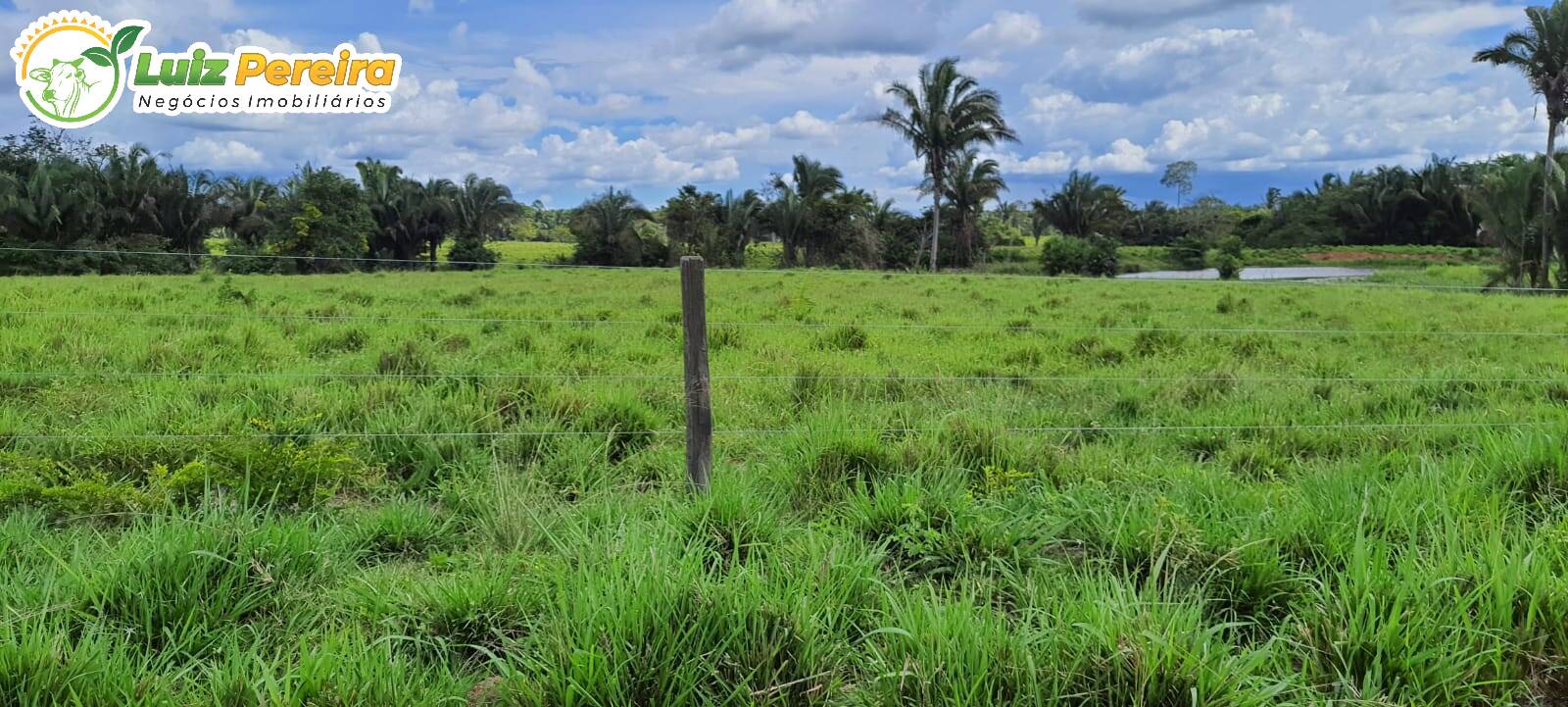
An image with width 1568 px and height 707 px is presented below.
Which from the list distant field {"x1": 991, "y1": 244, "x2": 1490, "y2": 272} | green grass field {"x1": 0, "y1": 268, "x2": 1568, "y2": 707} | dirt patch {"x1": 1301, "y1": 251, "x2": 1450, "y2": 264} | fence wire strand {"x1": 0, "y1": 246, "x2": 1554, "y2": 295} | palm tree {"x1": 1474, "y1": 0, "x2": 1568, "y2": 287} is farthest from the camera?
dirt patch {"x1": 1301, "y1": 251, "x2": 1450, "y2": 264}

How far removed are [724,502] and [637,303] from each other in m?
10.8

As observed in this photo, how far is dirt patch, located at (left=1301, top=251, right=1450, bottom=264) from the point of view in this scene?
43000 mm

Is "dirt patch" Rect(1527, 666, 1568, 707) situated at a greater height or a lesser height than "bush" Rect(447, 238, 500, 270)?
lesser

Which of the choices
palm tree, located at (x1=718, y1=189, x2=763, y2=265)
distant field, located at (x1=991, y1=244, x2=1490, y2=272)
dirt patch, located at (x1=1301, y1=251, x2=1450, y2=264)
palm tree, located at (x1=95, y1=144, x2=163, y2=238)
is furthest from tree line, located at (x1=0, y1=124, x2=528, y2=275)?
dirt patch, located at (x1=1301, y1=251, x2=1450, y2=264)

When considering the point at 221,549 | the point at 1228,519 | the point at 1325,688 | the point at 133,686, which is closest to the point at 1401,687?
the point at 1325,688

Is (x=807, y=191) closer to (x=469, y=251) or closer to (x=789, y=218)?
(x=789, y=218)

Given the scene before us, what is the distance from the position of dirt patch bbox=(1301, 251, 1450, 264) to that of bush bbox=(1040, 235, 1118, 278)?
12.2 metres

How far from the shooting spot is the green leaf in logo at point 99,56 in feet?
39.3

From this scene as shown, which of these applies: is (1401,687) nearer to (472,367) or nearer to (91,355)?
(472,367)

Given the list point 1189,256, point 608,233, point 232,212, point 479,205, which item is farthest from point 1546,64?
point 232,212

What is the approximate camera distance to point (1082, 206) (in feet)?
184

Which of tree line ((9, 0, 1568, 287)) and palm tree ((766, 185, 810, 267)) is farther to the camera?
palm tree ((766, 185, 810, 267))

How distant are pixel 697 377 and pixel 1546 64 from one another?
31.8m

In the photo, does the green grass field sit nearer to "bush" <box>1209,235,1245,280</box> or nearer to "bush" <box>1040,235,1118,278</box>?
"bush" <box>1209,235,1245,280</box>
